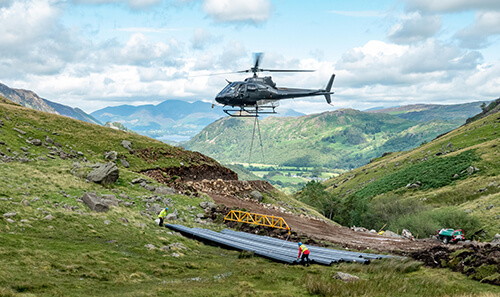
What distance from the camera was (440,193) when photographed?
87.8 metres

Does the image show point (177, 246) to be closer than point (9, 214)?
No

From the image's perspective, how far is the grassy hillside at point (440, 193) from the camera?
57719 mm

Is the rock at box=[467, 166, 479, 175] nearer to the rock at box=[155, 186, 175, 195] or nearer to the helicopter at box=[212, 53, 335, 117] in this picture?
the helicopter at box=[212, 53, 335, 117]

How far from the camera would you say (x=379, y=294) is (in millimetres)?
18844

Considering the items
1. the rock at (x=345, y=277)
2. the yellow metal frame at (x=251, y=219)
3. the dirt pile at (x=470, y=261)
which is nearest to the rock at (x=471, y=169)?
the dirt pile at (x=470, y=261)

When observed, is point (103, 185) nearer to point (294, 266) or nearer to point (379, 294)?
point (294, 266)

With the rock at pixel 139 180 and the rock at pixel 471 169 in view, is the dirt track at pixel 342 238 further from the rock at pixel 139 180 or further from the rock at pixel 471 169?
the rock at pixel 471 169

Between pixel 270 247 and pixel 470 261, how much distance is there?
1447 centimetres

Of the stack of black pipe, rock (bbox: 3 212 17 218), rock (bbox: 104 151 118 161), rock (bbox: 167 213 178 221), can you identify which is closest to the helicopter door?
rock (bbox: 167 213 178 221)

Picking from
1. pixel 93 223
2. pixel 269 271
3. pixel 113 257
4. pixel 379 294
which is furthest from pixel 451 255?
pixel 93 223

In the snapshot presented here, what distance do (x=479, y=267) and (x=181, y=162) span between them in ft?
147

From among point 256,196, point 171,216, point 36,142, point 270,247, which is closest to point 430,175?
point 256,196

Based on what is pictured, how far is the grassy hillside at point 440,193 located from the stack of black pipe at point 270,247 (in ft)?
115

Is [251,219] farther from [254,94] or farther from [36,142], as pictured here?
[36,142]
